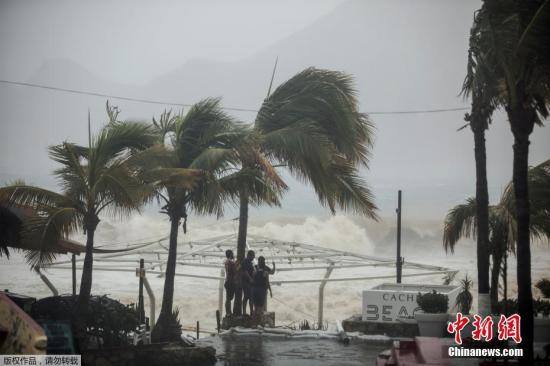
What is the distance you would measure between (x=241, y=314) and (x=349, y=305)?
45138 millimetres

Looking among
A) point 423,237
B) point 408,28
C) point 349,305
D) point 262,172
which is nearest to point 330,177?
point 262,172

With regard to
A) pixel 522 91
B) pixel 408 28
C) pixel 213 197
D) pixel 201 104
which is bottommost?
pixel 213 197

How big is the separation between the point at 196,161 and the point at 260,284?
Result: 436cm

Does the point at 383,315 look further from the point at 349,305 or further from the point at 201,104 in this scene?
the point at 349,305

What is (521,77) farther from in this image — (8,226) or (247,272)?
(247,272)

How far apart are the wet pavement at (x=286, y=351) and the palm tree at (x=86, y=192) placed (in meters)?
2.96

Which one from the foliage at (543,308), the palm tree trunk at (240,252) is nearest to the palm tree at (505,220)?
the foliage at (543,308)

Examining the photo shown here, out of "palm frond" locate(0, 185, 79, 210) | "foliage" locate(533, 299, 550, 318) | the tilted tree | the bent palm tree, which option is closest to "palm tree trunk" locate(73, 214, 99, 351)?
"palm frond" locate(0, 185, 79, 210)

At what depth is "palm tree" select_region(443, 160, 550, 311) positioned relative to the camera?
18.2 metres

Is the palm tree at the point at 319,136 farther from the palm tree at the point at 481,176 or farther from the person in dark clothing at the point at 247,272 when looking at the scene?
the palm tree at the point at 481,176

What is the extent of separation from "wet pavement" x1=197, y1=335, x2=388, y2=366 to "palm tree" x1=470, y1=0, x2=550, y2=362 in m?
3.88

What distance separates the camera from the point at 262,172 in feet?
52.2

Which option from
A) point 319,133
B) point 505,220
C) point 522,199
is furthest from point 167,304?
point 505,220

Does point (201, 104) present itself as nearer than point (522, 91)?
No
